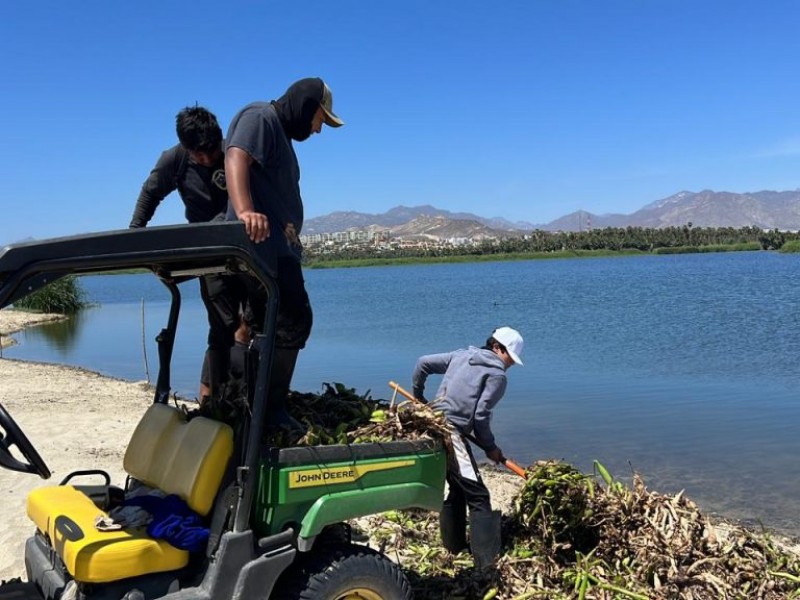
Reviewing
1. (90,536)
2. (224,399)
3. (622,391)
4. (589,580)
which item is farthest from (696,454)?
(90,536)

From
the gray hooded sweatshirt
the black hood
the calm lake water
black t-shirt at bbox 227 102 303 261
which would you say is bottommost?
the calm lake water

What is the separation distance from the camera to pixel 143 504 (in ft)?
12.0

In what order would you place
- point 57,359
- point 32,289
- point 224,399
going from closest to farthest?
point 32,289, point 224,399, point 57,359

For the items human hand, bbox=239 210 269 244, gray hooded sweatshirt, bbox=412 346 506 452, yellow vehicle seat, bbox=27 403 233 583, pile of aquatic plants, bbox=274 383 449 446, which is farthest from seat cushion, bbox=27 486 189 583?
gray hooded sweatshirt, bbox=412 346 506 452

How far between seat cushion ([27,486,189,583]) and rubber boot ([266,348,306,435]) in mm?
758

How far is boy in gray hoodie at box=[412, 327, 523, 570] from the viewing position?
5.21 metres

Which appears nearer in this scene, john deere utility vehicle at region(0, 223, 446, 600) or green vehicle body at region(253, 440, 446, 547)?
john deere utility vehicle at region(0, 223, 446, 600)

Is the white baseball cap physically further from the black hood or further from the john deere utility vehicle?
the black hood

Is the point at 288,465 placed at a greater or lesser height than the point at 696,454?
greater

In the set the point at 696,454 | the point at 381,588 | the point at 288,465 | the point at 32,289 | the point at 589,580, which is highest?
the point at 32,289

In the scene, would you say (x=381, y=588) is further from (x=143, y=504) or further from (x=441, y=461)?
(x=143, y=504)

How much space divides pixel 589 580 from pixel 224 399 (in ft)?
8.48

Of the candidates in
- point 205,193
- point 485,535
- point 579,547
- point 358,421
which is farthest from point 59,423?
point 579,547

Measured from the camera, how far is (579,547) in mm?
5297
